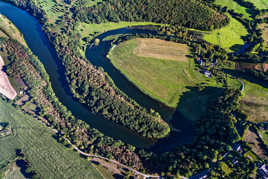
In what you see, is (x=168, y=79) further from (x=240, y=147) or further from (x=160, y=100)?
(x=240, y=147)

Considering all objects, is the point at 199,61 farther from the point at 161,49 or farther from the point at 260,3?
the point at 260,3

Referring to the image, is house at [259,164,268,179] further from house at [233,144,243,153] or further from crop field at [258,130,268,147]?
crop field at [258,130,268,147]

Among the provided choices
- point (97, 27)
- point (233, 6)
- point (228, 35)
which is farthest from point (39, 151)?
point (233, 6)

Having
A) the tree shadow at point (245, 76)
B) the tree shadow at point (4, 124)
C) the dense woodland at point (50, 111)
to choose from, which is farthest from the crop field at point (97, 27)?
the tree shadow at point (4, 124)

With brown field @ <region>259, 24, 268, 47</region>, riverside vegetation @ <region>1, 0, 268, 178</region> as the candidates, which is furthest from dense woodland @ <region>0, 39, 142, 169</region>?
brown field @ <region>259, 24, 268, 47</region>

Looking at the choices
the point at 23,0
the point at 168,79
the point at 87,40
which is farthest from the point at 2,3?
the point at 168,79

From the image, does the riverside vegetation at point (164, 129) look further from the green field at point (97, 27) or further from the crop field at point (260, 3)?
the crop field at point (260, 3)
